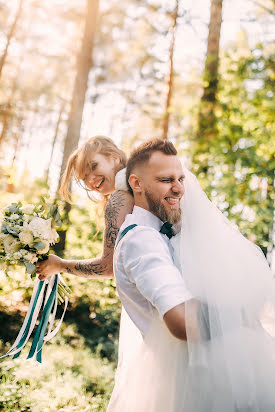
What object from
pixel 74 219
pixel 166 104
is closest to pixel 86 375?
pixel 74 219

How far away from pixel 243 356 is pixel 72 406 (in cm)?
370

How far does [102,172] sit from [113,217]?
1.96 ft

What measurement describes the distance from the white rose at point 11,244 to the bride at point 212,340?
133 centimetres

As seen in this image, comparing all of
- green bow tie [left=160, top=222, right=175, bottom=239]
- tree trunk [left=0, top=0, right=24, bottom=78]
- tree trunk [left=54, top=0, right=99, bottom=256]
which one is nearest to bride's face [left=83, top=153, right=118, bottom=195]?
green bow tie [left=160, top=222, right=175, bottom=239]

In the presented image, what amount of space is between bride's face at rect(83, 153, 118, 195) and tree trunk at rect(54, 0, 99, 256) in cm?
477

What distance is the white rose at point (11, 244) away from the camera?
2709 millimetres

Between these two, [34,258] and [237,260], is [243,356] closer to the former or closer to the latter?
[237,260]

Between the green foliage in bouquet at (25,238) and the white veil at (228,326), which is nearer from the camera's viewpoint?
the white veil at (228,326)

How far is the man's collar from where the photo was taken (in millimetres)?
1879

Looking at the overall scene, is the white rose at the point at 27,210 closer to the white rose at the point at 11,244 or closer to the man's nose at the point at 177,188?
the white rose at the point at 11,244

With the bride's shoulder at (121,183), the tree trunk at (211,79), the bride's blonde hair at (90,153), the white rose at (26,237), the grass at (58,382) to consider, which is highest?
the tree trunk at (211,79)

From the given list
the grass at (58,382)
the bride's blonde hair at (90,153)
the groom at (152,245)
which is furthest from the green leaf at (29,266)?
the grass at (58,382)

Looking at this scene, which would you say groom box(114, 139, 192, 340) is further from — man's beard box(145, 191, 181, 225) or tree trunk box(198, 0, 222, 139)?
tree trunk box(198, 0, 222, 139)

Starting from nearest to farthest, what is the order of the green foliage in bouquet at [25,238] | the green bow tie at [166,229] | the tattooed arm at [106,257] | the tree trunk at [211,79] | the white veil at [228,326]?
the white veil at [228,326]
the green bow tie at [166,229]
the tattooed arm at [106,257]
the green foliage in bouquet at [25,238]
the tree trunk at [211,79]
